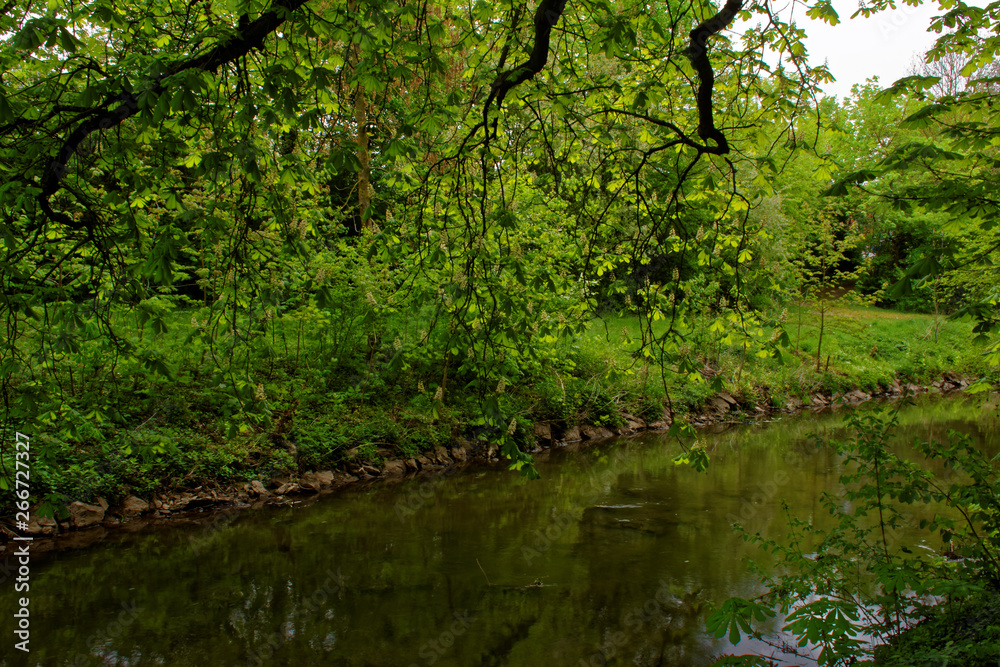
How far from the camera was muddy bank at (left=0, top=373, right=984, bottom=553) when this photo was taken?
6637mm

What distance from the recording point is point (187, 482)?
781 centimetres

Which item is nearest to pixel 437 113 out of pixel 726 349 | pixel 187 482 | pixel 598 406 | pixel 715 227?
pixel 715 227

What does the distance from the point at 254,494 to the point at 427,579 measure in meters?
3.36

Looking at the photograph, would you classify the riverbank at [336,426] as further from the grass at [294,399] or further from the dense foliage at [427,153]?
the dense foliage at [427,153]

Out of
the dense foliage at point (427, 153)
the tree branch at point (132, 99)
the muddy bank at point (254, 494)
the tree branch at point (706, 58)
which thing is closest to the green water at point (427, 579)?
the muddy bank at point (254, 494)

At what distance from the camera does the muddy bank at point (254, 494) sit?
6637 mm

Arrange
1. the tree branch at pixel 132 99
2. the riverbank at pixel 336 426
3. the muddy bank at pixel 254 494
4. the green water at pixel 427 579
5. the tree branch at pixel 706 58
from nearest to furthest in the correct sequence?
the tree branch at pixel 132 99, the tree branch at pixel 706 58, the green water at pixel 427 579, the muddy bank at pixel 254 494, the riverbank at pixel 336 426

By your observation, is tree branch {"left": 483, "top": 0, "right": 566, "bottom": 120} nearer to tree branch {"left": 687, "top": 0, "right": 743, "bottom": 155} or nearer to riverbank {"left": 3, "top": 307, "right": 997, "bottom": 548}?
tree branch {"left": 687, "top": 0, "right": 743, "bottom": 155}

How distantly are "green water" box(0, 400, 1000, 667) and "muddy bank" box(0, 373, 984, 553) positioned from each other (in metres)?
0.26

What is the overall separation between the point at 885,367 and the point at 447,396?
1410 centimetres

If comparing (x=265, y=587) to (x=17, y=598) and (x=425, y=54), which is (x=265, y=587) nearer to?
(x=17, y=598)

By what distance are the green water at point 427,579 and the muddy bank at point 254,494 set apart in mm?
258

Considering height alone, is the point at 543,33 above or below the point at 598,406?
above

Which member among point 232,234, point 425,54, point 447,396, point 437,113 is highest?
point 425,54
